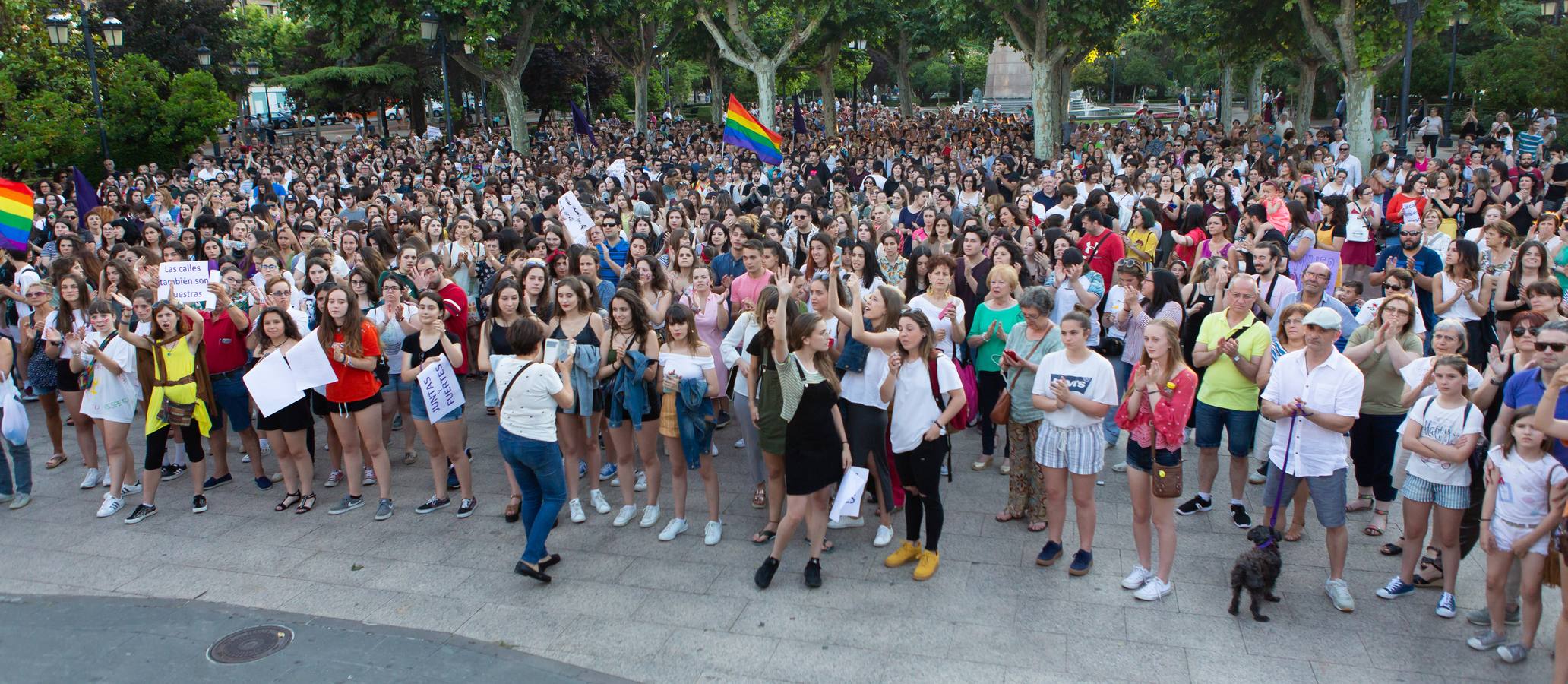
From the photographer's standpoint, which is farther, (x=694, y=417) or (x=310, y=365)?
(x=310, y=365)

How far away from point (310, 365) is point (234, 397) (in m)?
1.25

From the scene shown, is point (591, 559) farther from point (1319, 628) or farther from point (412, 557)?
point (1319, 628)

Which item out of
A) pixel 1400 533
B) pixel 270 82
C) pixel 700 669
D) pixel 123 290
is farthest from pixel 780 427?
pixel 270 82

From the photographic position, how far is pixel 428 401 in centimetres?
717

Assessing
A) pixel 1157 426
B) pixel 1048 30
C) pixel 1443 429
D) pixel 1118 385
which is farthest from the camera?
pixel 1048 30

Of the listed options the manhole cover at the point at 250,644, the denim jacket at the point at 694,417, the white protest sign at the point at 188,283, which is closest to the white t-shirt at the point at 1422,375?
the denim jacket at the point at 694,417

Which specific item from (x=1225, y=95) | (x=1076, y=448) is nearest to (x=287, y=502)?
(x=1076, y=448)

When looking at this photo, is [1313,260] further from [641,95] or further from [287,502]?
[641,95]

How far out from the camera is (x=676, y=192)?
1650 cm

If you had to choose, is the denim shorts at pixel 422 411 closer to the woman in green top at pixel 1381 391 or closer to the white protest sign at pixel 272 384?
the white protest sign at pixel 272 384

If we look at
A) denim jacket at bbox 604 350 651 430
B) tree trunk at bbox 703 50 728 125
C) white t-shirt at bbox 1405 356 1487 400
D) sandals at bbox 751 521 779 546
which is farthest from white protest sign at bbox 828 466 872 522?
tree trunk at bbox 703 50 728 125

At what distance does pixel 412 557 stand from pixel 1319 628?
5.35 metres

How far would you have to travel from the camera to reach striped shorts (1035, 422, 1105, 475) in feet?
19.3

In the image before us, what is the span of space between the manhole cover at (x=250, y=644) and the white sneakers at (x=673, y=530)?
7.32 feet
